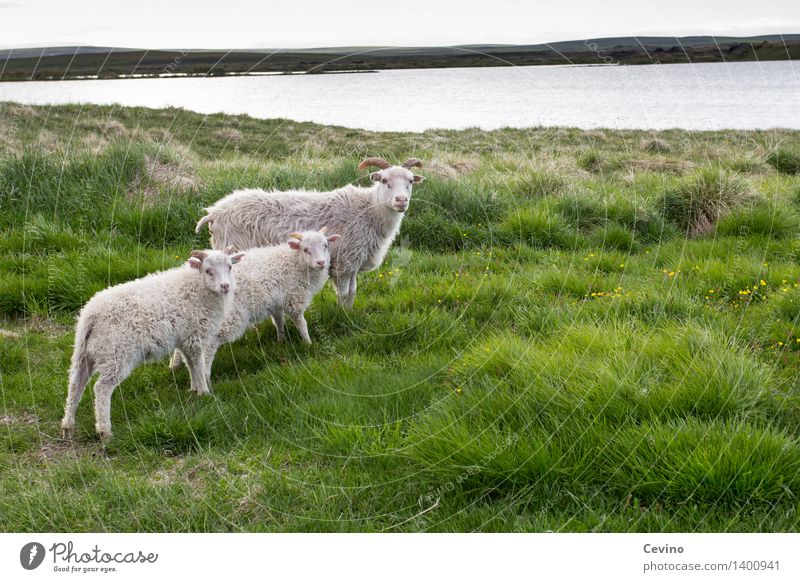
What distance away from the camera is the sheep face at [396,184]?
734 cm

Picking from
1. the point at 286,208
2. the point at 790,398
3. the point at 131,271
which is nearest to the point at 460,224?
the point at 286,208

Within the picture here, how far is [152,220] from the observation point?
28.7 feet

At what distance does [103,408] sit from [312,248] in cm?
269

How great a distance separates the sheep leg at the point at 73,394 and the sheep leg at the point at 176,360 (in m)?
1.05

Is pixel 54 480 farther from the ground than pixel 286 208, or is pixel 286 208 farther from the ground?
pixel 286 208

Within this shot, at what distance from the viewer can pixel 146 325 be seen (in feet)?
17.7

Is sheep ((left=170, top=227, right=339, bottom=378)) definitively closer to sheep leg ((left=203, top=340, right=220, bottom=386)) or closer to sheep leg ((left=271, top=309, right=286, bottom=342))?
sheep leg ((left=271, top=309, right=286, bottom=342))

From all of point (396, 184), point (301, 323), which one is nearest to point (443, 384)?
point (301, 323)

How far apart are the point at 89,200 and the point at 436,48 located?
19.4ft

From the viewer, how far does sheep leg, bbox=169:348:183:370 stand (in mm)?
6403

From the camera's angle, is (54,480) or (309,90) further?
(309,90)

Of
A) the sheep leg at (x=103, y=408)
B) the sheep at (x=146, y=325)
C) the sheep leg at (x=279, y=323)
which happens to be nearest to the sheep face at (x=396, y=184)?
the sheep leg at (x=279, y=323)

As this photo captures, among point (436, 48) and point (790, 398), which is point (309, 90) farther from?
point (790, 398)
